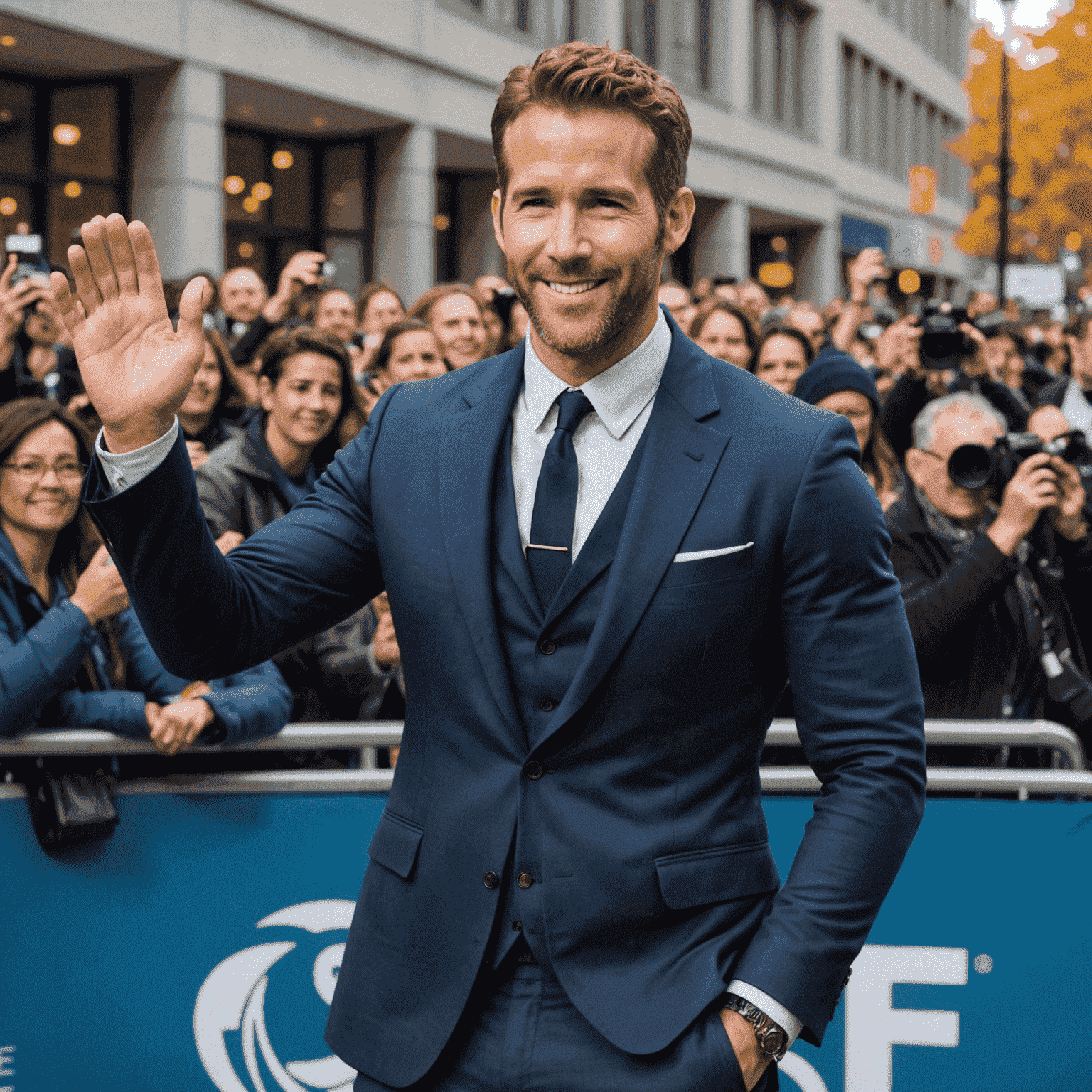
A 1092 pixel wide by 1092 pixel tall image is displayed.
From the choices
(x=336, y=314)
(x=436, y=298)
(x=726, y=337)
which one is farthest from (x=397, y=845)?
(x=336, y=314)

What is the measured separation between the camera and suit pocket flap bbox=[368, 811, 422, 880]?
6.68 ft

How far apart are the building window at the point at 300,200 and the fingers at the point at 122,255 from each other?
59.1 feet

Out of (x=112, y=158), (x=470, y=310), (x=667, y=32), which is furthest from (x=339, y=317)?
(x=667, y=32)

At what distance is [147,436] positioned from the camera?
1.82 m

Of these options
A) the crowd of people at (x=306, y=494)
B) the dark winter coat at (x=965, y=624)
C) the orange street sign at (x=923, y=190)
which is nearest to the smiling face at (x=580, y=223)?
the crowd of people at (x=306, y=494)

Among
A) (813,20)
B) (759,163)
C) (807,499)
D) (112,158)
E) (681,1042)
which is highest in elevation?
(813,20)

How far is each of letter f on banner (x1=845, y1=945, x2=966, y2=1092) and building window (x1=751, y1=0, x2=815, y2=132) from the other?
28.9 metres

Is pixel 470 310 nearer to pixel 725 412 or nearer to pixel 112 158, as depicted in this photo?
pixel 725 412

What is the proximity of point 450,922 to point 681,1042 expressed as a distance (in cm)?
33

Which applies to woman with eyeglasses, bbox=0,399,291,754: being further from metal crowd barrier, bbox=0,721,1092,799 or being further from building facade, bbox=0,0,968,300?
building facade, bbox=0,0,968,300

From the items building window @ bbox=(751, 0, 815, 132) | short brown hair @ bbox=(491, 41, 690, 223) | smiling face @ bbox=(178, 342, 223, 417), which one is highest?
building window @ bbox=(751, 0, 815, 132)

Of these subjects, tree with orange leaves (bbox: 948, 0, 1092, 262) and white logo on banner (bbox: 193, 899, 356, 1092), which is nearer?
white logo on banner (bbox: 193, 899, 356, 1092)

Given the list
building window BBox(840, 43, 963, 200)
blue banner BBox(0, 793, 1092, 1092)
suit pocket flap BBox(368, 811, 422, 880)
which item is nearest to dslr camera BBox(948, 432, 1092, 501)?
blue banner BBox(0, 793, 1092, 1092)

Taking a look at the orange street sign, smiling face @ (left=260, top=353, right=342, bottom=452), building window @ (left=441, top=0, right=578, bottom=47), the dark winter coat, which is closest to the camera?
the dark winter coat
